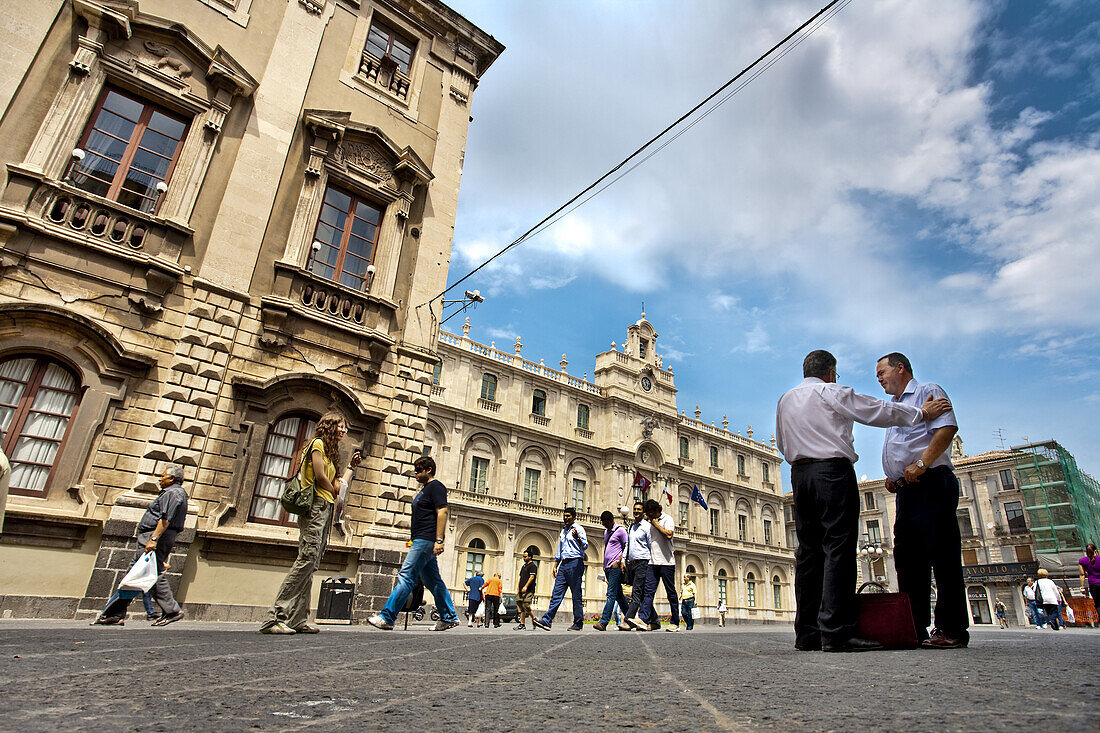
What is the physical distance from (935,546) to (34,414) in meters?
9.87

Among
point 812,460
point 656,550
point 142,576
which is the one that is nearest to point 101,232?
point 142,576

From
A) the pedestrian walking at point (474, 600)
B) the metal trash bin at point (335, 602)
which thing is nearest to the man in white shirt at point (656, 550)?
the metal trash bin at point (335, 602)

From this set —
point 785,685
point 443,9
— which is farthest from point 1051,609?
point 443,9

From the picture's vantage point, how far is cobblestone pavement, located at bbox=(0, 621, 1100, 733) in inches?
56.2

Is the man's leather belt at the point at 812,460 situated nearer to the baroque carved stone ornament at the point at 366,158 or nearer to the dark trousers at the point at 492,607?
the baroque carved stone ornament at the point at 366,158

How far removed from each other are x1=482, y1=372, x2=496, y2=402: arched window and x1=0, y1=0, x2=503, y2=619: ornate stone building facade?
20236 millimetres

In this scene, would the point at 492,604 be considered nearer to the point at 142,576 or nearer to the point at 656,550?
the point at 656,550

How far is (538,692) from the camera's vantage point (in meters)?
1.97

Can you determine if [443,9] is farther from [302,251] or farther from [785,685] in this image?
[785,685]

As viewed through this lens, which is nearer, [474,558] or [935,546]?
[935,546]

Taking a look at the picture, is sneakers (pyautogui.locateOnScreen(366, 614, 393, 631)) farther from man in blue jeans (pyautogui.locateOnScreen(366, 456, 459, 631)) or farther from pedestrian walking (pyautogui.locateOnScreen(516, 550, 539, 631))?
pedestrian walking (pyautogui.locateOnScreen(516, 550, 539, 631))

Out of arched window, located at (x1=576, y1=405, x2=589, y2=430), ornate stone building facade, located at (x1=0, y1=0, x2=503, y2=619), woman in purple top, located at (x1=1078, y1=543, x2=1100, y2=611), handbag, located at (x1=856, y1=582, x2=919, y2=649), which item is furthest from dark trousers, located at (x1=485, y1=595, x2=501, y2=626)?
arched window, located at (x1=576, y1=405, x2=589, y2=430)

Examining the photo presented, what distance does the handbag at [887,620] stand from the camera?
3381mm

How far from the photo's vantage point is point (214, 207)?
9.15m
